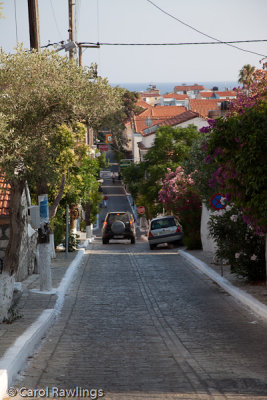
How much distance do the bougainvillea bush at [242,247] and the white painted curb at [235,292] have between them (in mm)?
631

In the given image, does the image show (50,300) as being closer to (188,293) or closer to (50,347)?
(188,293)

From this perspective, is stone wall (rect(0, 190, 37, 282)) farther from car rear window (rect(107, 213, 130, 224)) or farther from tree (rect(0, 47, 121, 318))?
car rear window (rect(107, 213, 130, 224))

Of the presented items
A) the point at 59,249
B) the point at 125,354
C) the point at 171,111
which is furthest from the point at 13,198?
the point at 171,111

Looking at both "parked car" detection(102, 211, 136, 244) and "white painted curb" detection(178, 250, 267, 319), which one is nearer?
"white painted curb" detection(178, 250, 267, 319)

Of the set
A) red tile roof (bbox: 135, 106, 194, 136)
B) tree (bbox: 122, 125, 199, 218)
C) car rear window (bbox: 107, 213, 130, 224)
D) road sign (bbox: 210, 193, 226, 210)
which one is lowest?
car rear window (bbox: 107, 213, 130, 224)

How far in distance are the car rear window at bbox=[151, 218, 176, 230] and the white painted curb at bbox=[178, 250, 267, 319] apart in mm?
10849

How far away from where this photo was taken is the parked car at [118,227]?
4056 cm

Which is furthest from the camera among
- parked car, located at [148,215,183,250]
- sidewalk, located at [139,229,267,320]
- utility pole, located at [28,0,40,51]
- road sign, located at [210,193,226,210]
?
parked car, located at [148,215,183,250]

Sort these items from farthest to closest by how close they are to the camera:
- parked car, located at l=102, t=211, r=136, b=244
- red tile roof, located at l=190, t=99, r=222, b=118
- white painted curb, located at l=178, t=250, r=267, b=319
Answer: red tile roof, located at l=190, t=99, r=222, b=118, parked car, located at l=102, t=211, r=136, b=244, white painted curb, located at l=178, t=250, r=267, b=319

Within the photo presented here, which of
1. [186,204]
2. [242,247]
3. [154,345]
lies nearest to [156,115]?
[186,204]

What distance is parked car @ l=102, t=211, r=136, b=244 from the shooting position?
40.6 m

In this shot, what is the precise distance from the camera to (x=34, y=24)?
17375 mm

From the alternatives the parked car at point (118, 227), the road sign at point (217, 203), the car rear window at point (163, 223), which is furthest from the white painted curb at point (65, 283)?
the parked car at point (118, 227)

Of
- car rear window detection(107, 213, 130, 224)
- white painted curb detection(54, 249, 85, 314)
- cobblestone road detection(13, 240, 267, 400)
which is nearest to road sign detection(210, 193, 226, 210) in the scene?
cobblestone road detection(13, 240, 267, 400)
